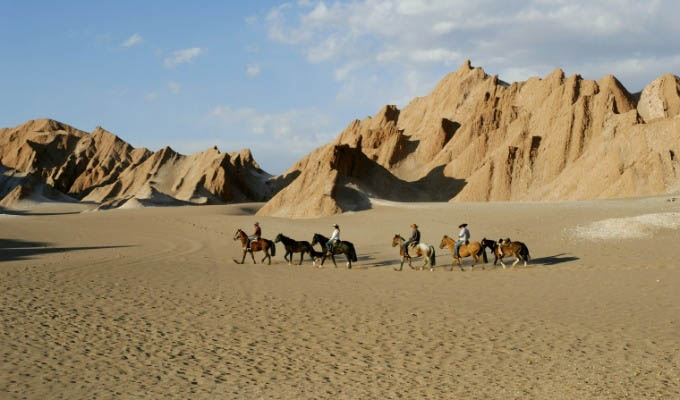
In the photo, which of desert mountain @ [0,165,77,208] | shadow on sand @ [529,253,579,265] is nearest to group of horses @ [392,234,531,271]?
shadow on sand @ [529,253,579,265]

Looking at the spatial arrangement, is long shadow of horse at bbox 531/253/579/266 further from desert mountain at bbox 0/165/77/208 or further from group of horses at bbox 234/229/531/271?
desert mountain at bbox 0/165/77/208

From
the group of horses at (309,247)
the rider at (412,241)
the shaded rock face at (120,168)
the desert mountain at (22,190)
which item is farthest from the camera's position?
the shaded rock face at (120,168)

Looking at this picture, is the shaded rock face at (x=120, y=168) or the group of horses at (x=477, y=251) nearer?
the group of horses at (x=477, y=251)

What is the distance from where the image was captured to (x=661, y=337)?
11664 millimetres

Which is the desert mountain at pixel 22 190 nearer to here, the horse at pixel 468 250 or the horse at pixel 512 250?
the horse at pixel 468 250

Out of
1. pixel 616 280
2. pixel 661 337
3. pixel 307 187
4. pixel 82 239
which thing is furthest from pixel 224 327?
pixel 307 187

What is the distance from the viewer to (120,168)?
426 ft

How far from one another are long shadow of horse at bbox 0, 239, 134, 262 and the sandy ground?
0.47 m

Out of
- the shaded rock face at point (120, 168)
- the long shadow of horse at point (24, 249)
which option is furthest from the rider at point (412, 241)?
the shaded rock face at point (120, 168)

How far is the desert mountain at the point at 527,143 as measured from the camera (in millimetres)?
52531

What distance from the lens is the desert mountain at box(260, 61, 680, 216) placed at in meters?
52.5

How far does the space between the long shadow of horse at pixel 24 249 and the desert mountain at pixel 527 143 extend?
18362 millimetres

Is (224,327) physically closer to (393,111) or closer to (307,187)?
(307,187)

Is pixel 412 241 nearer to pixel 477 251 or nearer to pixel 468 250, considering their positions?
pixel 468 250
